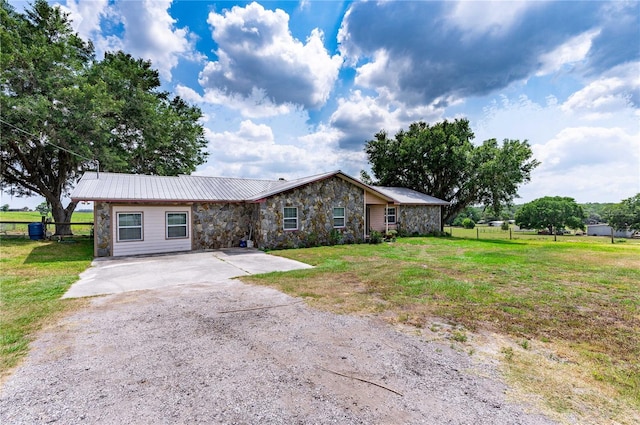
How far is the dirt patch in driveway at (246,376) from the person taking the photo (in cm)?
258

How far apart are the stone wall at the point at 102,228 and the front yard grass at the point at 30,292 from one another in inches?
19.0

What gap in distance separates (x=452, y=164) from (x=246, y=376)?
92.3 feet

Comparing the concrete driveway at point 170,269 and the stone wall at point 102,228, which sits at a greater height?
the stone wall at point 102,228

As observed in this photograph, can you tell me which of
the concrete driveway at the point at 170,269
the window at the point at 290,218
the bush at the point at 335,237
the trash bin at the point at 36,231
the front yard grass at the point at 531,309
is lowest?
the front yard grass at the point at 531,309

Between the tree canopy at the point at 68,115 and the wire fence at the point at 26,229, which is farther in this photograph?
the wire fence at the point at 26,229

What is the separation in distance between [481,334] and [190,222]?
12849 millimetres

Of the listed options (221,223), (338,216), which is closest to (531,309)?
(338,216)

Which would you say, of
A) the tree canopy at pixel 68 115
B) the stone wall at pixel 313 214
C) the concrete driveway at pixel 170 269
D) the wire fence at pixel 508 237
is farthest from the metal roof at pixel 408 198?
the tree canopy at pixel 68 115

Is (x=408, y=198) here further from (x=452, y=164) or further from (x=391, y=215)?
(x=452, y=164)

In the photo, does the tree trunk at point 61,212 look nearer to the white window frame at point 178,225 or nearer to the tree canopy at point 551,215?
the white window frame at point 178,225

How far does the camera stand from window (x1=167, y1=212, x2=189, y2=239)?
13.3 m

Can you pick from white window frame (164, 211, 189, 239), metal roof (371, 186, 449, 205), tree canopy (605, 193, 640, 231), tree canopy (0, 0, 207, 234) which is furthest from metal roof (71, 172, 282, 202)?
tree canopy (605, 193, 640, 231)

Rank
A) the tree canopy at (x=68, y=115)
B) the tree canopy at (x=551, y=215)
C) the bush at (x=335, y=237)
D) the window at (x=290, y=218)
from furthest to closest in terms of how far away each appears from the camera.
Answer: the tree canopy at (x=551, y=215), the tree canopy at (x=68, y=115), the bush at (x=335, y=237), the window at (x=290, y=218)

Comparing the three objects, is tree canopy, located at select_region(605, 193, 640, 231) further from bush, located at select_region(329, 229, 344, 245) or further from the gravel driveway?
the gravel driveway
